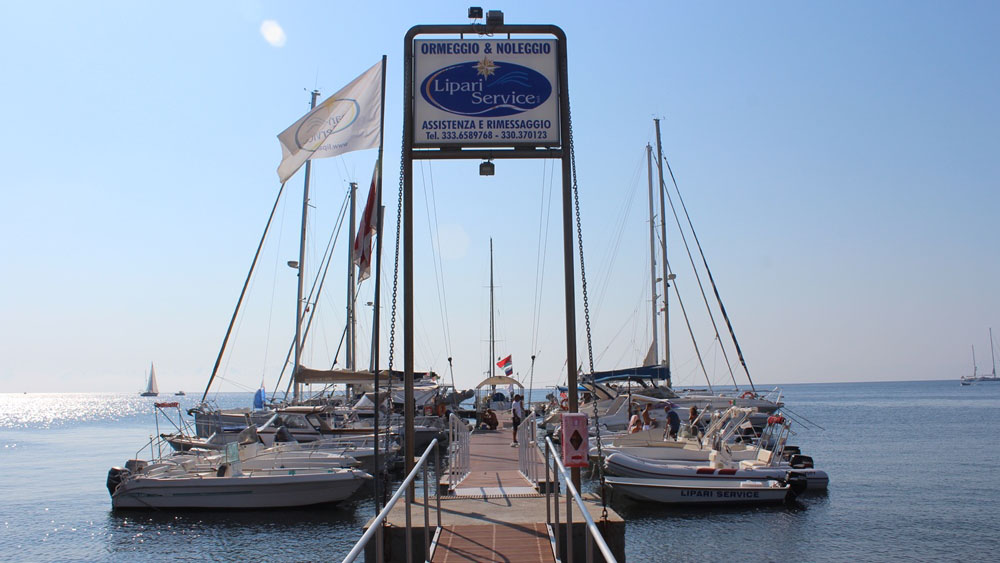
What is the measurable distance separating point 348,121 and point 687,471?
13.0 metres

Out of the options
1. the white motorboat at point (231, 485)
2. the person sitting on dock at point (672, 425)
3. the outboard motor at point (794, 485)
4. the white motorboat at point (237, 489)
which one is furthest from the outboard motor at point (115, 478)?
the outboard motor at point (794, 485)

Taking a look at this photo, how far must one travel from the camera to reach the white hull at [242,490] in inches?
844

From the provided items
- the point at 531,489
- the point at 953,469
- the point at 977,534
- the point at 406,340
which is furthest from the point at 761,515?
the point at 953,469

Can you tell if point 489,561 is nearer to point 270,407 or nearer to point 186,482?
point 186,482

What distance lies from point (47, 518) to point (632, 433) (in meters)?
18.3

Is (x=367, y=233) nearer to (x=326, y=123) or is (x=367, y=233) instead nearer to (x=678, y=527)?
(x=326, y=123)

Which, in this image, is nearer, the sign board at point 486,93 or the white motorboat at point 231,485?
the sign board at point 486,93

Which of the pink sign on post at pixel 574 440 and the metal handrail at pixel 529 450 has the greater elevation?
the pink sign on post at pixel 574 440

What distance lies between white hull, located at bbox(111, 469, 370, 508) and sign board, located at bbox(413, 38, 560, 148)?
14.0 m

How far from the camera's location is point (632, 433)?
27.3m

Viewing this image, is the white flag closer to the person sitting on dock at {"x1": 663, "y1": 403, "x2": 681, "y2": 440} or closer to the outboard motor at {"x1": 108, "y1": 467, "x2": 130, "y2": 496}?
the outboard motor at {"x1": 108, "y1": 467, "x2": 130, "y2": 496}

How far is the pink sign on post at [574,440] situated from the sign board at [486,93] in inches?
136

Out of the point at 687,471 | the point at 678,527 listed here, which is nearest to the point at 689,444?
the point at 687,471

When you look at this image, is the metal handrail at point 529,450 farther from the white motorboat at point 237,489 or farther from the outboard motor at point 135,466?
the outboard motor at point 135,466
